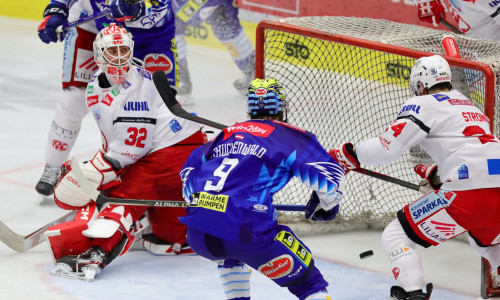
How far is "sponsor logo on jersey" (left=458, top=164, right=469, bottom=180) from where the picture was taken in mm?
3477

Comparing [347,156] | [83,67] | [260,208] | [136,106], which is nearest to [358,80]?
[83,67]

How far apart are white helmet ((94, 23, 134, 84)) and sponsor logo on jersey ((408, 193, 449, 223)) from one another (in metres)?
1.40

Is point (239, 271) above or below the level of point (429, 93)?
below

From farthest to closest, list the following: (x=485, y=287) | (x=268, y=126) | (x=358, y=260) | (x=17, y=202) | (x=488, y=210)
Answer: (x=17, y=202) → (x=358, y=260) → (x=485, y=287) → (x=488, y=210) → (x=268, y=126)

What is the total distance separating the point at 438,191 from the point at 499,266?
38 centimetres

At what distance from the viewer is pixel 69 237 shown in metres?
4.15

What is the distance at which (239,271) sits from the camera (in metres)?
3.37

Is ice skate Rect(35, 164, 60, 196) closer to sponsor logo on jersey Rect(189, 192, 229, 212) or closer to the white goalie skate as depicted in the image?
the white goalie skate

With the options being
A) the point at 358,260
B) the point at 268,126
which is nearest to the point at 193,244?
the point at 268,126

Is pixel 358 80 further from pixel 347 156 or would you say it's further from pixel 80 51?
pixel 347 156

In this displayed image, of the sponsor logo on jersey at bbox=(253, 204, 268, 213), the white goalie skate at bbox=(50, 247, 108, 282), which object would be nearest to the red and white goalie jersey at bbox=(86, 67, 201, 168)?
the white goalie skate at bbox=(50, 247, 108, 282)

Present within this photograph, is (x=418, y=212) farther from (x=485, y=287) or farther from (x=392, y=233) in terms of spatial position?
(x=485, y=287)

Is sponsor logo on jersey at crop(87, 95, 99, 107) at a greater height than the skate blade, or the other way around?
sponsor logo on jersey at crop(87, 95, 99, 107)

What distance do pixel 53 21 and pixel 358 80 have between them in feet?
5.36
